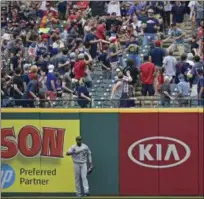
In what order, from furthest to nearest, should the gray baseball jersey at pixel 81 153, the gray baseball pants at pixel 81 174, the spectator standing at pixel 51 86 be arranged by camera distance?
the spectator standing at pixel 51 86 < the gray baseball pants at pixel 81 174 < the gray baseball jersey at pixel 81 153

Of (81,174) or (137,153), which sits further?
(137,153)

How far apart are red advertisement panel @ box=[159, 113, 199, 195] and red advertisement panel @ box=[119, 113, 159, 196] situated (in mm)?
213

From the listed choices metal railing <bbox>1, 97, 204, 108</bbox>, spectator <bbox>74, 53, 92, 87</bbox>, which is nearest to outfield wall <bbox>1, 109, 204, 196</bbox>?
metal railing <bbox>1, 97, 204, 108</bbox>

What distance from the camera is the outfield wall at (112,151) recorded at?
62.5 feet

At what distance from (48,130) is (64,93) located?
51.1 inches

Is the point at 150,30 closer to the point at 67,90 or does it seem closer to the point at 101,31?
the point at 101,31

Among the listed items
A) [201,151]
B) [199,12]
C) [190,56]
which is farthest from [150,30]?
[201,151]

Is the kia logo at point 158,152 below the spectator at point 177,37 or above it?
below

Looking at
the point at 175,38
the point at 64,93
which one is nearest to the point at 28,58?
the point at 64,93

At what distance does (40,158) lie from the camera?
19.1 m

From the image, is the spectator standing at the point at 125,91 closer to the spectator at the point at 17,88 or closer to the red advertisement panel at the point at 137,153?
the red advertisement panel at the point at 137,153

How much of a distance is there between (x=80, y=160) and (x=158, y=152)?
202 centimetres

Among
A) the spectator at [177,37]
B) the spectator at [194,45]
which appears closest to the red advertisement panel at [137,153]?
the spectator at [194,45]

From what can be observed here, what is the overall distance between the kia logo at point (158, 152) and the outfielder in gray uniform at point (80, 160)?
1287 millimetres
